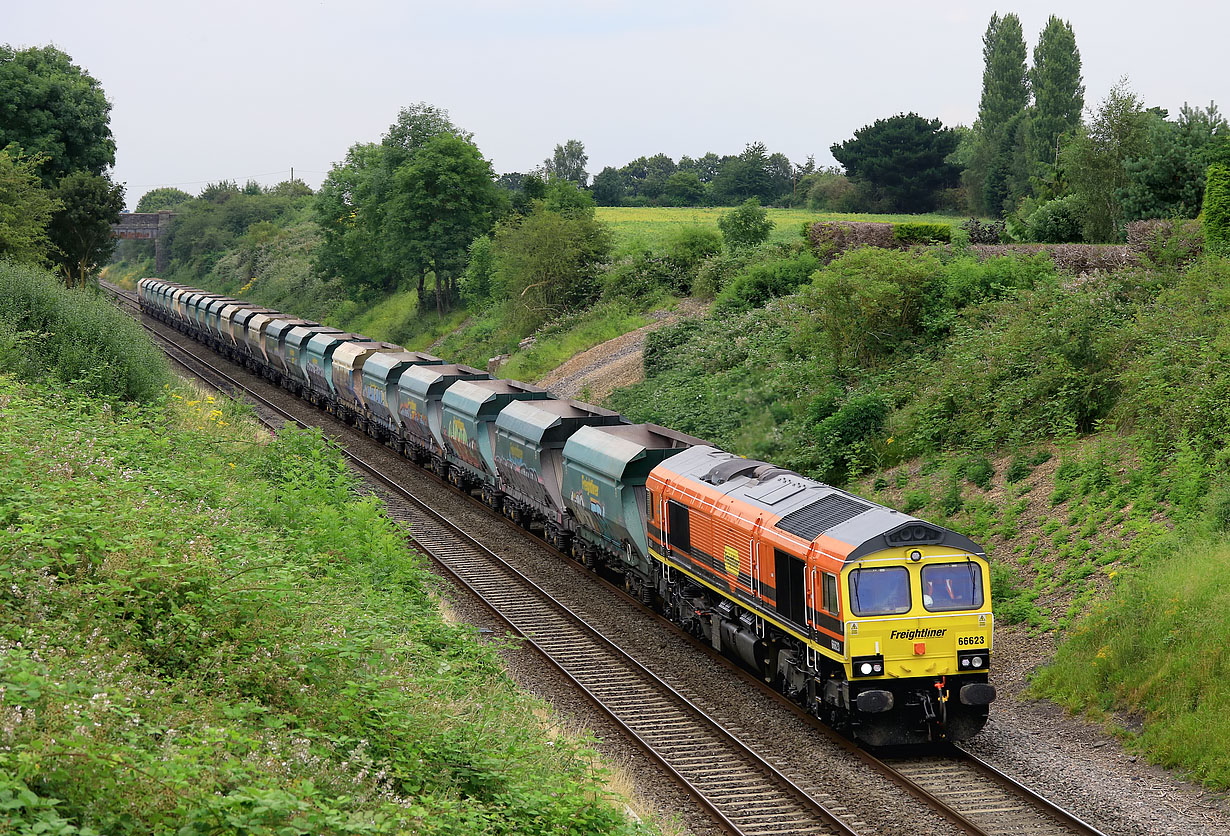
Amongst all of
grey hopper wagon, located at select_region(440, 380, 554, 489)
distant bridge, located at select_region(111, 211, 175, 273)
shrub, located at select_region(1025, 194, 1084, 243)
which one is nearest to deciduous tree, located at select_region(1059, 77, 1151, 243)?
shrub, located at select_region(1025, 194, 1084, 243)

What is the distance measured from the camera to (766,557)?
1609 cm

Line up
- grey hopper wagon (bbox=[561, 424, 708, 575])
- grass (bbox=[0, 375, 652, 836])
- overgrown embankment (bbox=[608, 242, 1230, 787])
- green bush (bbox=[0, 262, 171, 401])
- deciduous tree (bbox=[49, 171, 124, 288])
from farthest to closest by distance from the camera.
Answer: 1. deciduous tree (bbox=[49, 171, 124, 288])
2. green bush (bbox=[0, 262, 171, 401])
3. grey hopper wagon (bbox=[561, 424, 708, 575])
4. overgrown embankment (bbox=[608, 242, 1230, 787])
5. grass (bbox=[0, 375, 652, 836])

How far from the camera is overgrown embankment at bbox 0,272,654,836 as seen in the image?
7047 millimetres

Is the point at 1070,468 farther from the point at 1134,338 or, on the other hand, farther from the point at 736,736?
the point at 736,736

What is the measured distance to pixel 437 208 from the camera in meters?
65.1

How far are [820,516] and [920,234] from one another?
26.2 metres

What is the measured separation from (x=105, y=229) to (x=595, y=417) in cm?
3836

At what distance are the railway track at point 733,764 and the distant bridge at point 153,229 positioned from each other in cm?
11758

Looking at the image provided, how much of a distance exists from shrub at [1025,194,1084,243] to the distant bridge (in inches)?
4290

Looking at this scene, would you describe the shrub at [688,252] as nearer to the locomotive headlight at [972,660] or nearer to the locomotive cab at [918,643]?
the locomotive cab at [918,643]

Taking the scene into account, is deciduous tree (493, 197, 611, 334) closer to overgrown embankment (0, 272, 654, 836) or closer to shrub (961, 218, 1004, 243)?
shrub (961, 218, 1004, 243)

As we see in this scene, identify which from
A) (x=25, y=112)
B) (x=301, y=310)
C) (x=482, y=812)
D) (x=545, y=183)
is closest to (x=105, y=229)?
(x=25, y=112)

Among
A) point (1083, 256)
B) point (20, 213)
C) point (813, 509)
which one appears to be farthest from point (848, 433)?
point (20, 213)

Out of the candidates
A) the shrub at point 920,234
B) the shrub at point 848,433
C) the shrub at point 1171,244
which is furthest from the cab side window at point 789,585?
the shrub at point 920,234
